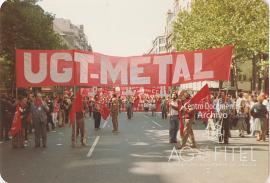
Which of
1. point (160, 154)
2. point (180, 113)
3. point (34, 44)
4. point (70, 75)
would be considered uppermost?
point (34, 44)

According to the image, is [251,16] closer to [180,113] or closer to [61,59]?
[180,113]

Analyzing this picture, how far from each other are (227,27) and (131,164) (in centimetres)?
2714

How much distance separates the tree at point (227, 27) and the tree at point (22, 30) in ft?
41.3

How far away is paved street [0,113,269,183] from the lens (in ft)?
37.3

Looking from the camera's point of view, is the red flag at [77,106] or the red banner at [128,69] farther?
the red flag at [77,106]

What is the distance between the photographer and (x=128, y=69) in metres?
15.6

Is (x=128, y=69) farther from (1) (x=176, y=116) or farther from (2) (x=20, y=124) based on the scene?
(2) (x=20, y=124)

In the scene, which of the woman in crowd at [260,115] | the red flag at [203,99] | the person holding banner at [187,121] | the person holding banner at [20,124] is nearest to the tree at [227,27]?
the woman in crowd at [260,115]

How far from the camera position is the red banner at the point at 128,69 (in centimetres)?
1535

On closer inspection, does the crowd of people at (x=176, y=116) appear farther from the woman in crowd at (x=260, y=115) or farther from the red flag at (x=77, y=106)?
the red flag at (x=77, y=106)

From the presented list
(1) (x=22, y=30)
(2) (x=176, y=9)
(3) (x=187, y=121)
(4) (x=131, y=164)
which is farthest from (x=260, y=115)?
(2) (x=176, y=9)

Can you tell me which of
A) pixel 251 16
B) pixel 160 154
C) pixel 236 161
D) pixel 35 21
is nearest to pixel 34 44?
pixel 35 21

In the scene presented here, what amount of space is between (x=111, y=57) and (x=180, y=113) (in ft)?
12.3

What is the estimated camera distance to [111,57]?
15.9 m
